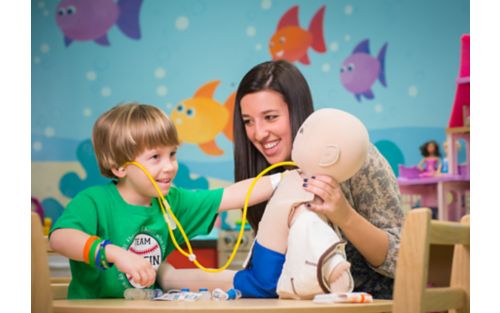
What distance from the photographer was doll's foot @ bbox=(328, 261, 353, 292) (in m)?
0.81

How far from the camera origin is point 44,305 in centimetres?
72

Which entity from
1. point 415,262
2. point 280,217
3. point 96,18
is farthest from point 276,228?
point 96,18

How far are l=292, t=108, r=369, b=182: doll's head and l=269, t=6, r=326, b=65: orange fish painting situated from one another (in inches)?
104

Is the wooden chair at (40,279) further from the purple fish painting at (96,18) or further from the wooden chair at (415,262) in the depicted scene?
the purple fish painting at (96,18)

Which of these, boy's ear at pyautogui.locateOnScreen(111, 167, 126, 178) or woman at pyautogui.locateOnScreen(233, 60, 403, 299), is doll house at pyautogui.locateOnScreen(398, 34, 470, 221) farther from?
boy's ear at pyautogui.locateOnScreen(111, 167, 126, 178)

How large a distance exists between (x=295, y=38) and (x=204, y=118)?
65 cm

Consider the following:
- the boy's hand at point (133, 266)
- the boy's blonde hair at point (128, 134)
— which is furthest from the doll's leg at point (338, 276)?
the boy's blonde hair at point (128, 134)

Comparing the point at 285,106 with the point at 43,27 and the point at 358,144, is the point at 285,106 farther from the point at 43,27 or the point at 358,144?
the point at 43,27

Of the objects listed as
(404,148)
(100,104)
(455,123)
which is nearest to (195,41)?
(100,104)

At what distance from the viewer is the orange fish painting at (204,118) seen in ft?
11.3

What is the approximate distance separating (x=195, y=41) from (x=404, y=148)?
4.12ft

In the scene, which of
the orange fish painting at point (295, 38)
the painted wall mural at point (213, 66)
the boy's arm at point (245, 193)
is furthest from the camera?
the orange fish painting at point (295, 38)

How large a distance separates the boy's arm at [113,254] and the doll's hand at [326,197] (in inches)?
9.3

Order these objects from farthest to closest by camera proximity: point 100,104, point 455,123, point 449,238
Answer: point 100,104
point 455,123
point 449,238
